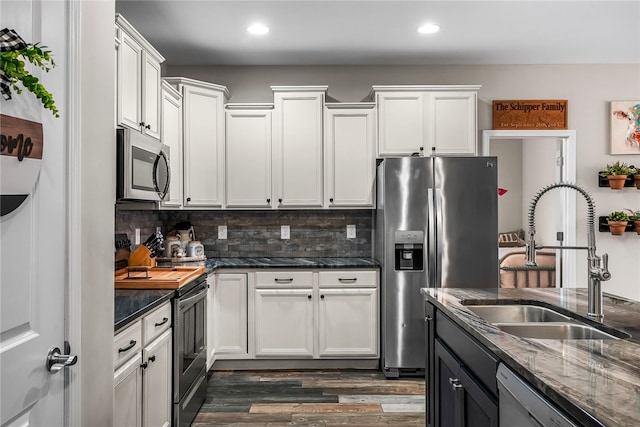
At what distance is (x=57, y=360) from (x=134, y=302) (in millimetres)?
862

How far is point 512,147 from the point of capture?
677cm

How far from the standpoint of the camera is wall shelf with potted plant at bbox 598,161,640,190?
4.02 metres

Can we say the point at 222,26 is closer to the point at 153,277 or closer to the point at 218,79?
the point at 218,79

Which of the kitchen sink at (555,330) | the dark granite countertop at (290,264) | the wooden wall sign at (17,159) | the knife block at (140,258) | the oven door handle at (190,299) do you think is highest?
the wooden wall sign at (17,159)

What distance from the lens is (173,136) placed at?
3523 mm

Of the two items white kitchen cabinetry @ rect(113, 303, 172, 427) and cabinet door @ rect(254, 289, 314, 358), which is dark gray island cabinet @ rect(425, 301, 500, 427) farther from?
cabinet door @ rect(254, 289, 314, 358)

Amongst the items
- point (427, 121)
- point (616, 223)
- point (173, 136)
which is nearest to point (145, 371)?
point (173, 136)

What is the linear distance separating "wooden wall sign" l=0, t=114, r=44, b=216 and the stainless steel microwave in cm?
100

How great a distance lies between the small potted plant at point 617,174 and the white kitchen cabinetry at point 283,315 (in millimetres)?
2998

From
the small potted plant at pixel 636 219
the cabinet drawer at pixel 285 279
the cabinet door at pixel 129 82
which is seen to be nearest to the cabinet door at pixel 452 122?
the cabinet drawer at pixel 285 279

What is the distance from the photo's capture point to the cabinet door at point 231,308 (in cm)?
359

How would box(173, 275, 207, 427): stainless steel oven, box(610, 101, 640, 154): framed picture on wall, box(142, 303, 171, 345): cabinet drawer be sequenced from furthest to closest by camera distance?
1. box(610, 101, 640, 154): framed picture on wall
2. box(173, 275, 207, 427): stainless steel oven
3. box(142, 303, 171, 345): cabinet drawer

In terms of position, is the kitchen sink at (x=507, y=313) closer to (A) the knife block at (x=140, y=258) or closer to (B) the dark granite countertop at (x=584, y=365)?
(B) the dark granite countertop at (x=584, y=365)

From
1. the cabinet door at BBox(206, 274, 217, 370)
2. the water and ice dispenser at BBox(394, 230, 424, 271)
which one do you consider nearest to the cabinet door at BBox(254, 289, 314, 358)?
the cabinet door at BBox(206, 274, 217, 370)
